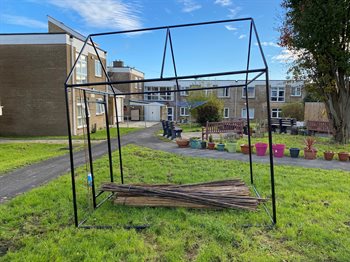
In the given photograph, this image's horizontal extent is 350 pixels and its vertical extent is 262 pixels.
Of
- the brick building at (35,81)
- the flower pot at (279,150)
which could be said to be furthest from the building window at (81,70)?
the flower pot at (279,150)

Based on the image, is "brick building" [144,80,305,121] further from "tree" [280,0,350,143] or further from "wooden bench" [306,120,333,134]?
"tree" [280,0,350,143]

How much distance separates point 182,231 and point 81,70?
18116 millimetres

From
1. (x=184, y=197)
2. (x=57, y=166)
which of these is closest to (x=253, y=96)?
(x=57, y=166)

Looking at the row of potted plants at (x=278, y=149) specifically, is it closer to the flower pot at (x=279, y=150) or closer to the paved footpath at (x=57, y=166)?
the flower pot at (x=279, y=150)

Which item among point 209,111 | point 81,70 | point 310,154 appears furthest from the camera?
point 209,111

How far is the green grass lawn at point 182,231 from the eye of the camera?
327cm

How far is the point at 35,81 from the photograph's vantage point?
17312 millimetres

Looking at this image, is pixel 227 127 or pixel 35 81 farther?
pixel 35 81

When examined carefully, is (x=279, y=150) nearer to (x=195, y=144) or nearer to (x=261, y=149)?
(x=261, y=149)

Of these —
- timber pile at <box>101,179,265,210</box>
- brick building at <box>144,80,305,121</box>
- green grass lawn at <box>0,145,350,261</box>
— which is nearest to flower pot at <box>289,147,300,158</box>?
green grass lawn at <box>0,145,350,261</box>

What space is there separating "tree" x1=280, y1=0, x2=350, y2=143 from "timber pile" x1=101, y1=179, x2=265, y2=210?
9.94 m

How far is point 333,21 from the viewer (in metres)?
11.1

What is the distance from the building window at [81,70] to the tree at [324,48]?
45.4 feet

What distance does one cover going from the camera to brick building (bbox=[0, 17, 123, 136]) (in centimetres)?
1709
